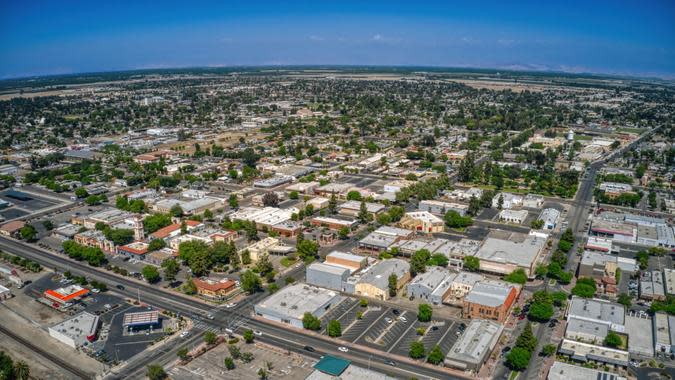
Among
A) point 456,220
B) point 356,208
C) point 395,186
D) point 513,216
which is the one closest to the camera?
point 456,220

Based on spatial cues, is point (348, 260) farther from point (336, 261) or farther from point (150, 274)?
point (150, 274)

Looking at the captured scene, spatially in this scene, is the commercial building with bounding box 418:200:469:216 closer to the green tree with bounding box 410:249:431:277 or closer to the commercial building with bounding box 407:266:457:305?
the green tree with bounding box 410:249:431:277

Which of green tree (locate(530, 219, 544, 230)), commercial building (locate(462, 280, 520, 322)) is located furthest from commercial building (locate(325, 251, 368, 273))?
green tree (locate(530, 219, 544, 230))

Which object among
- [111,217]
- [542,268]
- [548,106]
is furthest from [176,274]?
[548,106]

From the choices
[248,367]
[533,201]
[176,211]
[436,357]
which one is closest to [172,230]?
[176,211]

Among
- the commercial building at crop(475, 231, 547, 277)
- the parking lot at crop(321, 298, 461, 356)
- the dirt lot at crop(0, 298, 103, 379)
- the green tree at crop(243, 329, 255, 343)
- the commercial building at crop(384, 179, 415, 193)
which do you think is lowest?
the dirt lot at crop(0, 298, 103, 379)

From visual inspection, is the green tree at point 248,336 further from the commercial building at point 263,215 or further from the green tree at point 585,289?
the green tree at point 585,289

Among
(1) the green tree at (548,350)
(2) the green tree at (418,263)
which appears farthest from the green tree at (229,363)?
(1) the green tree at (548,350)
